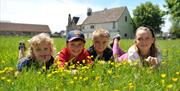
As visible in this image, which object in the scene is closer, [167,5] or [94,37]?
[94,37]

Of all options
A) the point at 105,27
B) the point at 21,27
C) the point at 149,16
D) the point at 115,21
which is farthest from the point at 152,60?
the point at 21,27

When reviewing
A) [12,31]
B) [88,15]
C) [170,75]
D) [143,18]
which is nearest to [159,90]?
[170,75]

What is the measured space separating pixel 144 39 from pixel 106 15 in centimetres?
9070

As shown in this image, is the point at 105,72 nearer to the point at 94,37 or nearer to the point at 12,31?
the point at 94,37

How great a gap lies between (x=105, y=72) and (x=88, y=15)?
10298 centimetres

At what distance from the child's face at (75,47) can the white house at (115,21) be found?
85.8 m

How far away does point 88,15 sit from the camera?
10769cm

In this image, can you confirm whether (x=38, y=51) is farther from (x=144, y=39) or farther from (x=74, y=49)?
(x=144, y=39)

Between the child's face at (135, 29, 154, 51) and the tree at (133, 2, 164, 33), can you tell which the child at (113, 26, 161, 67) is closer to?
the child's face at (135, 29, 154, 51)

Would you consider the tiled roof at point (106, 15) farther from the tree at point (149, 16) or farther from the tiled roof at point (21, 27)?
the tiled roof at point (21, 27)

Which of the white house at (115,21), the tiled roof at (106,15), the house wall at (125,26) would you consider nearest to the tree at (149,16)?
the house wall at (125,26)

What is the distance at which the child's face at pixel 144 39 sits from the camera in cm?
623

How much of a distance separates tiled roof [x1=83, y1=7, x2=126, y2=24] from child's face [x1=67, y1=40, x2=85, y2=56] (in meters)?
86.5

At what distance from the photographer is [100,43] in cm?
695
